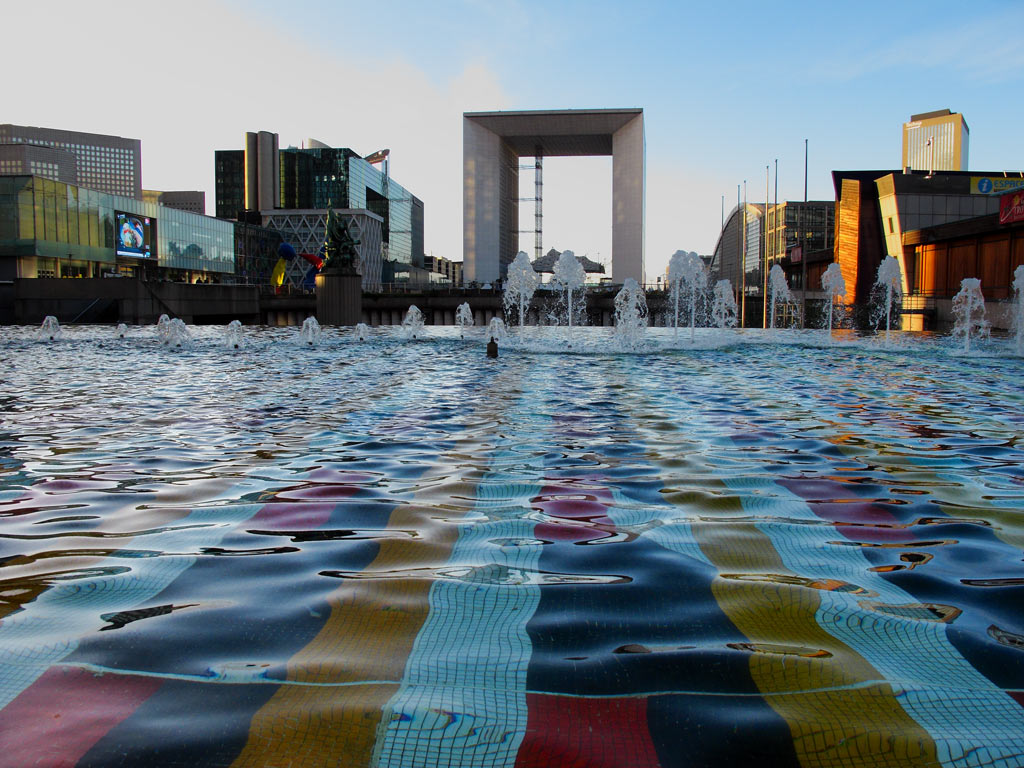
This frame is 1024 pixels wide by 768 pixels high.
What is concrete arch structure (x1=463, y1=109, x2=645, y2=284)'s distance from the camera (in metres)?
75.6

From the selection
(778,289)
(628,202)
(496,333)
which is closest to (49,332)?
(496,333)

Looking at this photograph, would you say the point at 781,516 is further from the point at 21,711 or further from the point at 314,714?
the point at 21,711

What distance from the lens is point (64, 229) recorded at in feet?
176

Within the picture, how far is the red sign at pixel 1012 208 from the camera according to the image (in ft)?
99.9

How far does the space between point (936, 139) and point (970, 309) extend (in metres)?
159

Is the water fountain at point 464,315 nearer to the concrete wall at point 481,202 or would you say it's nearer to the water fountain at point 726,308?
the water fountain at point 726,308

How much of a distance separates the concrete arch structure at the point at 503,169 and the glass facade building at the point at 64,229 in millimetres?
27637

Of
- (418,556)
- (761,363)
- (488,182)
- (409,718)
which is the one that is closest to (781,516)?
(418,556)

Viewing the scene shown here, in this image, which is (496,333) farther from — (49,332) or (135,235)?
(135,235)

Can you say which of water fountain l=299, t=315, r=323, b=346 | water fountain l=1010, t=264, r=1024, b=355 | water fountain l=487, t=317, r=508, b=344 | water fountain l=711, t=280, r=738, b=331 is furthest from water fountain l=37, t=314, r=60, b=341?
water fountain l=711, t=280, r=738, b=331

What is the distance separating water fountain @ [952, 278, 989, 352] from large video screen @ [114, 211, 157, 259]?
56324mm

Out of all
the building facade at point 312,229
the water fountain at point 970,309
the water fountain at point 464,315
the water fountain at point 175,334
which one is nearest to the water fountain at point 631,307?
the water fountain at point 464,315

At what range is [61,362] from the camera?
614 inches

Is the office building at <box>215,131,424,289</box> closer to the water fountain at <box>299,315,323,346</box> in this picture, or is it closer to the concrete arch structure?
the concrete arch structure
